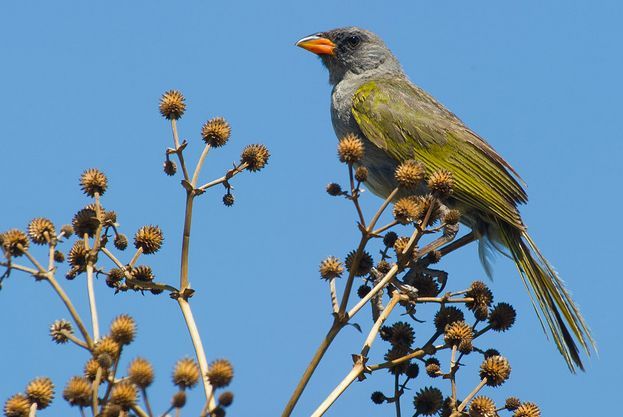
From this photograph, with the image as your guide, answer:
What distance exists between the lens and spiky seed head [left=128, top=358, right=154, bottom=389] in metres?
2.10

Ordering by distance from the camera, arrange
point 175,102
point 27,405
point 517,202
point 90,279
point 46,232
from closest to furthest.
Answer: point 27,405 → point 90,279 → point 46,232 → point 175,102 → point 517,202

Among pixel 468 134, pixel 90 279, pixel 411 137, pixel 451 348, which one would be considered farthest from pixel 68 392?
pixel 468 134

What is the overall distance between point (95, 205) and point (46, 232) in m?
0.28

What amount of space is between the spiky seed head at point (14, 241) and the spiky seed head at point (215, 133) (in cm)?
96

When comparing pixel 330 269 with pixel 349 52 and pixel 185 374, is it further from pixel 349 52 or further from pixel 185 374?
pixel 349 52

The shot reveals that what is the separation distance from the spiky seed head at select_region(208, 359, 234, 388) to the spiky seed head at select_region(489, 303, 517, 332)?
6.05 ft

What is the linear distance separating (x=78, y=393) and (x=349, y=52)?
595 centimetres

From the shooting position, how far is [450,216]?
3645mm

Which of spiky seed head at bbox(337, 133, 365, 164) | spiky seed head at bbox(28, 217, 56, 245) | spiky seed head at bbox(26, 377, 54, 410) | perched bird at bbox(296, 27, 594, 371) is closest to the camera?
spiky seed head at bbox(26, 377, 54, 410)

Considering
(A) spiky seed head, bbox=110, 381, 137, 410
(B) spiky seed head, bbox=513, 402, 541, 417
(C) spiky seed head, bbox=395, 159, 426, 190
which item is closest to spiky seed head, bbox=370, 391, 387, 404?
(B) spiky seed head, bbox=513, 402, 541, 417

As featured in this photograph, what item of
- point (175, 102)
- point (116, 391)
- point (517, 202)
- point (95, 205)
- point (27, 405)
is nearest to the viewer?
point (116, 391)

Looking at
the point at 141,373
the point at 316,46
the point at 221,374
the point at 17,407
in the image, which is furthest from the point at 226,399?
the point at 316,46

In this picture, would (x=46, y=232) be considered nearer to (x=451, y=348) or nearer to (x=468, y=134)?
(x=451, y=348)

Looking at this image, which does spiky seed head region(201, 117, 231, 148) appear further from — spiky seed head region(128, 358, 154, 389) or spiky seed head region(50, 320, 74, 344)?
spiky seed head region(128, 358, 154, 389)
